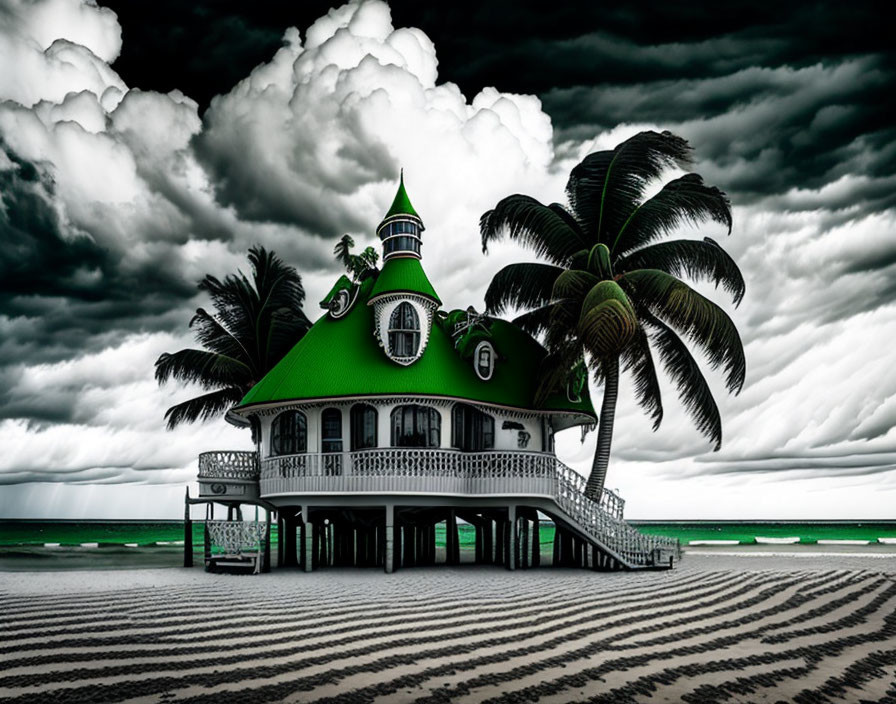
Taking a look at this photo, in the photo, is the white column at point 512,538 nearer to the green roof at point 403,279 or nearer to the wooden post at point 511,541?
the wooden post at point 511,541

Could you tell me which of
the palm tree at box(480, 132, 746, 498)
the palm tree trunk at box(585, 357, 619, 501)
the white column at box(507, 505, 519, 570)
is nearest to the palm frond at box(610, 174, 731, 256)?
the palm tree at box(480, 132, 746, 498)

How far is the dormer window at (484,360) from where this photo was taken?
2331cm

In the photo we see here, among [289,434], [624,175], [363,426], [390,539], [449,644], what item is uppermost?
[624,175]

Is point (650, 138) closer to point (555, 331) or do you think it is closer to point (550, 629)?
point (555, 331)

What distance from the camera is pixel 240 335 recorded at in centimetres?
3366

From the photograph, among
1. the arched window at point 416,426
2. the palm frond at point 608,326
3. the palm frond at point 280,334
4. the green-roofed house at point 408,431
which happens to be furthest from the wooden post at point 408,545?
the palm frond at point 608,326

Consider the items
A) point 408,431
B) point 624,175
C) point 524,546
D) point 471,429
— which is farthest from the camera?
point 524,546

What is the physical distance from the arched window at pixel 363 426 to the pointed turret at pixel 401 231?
556 cm

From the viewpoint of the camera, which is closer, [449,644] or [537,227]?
[449,644]

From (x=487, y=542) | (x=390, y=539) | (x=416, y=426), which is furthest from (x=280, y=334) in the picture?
(x=390, y=539)

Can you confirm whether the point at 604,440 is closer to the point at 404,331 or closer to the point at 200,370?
the point at 404,331

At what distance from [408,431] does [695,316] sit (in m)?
8.73

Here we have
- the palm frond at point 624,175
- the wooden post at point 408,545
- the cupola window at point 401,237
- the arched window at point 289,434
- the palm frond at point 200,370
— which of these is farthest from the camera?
the palm frond at point 200,370

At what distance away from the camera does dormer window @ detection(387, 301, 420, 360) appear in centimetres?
2264
